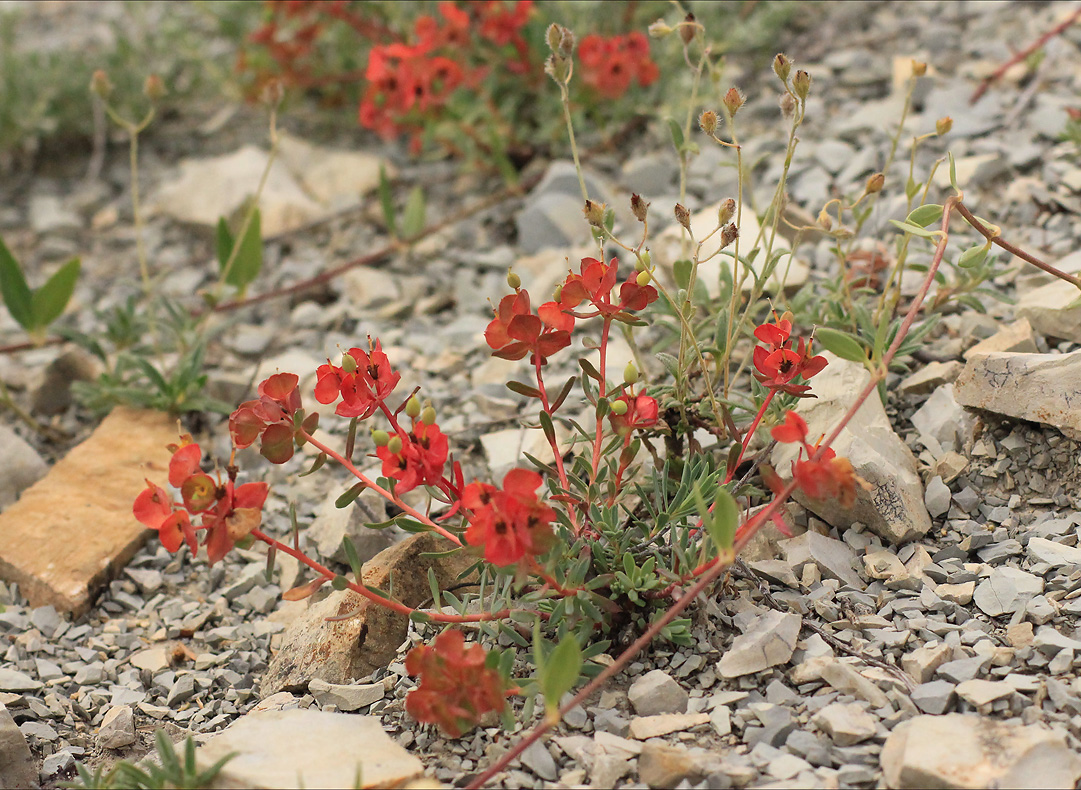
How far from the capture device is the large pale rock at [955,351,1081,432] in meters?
1.78

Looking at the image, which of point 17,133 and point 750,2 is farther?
point 17,133

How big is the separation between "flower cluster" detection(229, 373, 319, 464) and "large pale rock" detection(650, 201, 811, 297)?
110 cm

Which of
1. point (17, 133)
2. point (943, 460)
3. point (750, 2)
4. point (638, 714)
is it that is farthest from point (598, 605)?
point (17, 133)

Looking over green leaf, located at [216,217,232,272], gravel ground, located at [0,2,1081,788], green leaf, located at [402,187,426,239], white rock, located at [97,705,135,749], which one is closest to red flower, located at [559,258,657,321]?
gravel ground, located at [0,2,1081,788]

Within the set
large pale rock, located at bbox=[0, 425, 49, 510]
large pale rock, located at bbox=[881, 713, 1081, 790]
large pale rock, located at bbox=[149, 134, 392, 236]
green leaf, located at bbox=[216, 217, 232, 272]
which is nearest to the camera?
large pale rock, located at bbox=[881, 713, 1081, 790]

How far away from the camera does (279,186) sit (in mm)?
3482

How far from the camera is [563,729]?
1540mm

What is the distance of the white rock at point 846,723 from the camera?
4.63 ft

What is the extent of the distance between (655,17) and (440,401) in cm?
171

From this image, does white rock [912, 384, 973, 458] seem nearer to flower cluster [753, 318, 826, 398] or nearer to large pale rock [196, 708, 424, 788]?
flower cluster [753, 318, 826, 398]

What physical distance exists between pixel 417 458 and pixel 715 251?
117 cm

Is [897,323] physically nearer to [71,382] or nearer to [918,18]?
[918,18]

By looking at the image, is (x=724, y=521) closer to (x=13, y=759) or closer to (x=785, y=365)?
(x=785, y=365)

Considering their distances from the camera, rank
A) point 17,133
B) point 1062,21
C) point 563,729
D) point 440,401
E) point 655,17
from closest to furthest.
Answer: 1. point 563,729
2. point 440,401
3. point 1062,21
4. point 655,17
5. point 17,133
